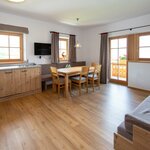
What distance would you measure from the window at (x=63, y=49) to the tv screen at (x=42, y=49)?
2.31 feet

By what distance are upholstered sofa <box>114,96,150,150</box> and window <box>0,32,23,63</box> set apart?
4.00 metres

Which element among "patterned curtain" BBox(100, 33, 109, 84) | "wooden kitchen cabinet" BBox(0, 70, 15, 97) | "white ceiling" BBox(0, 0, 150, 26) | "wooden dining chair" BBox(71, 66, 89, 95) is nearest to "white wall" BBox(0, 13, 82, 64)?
"white ceiling" BBox(0, 0, 150, 26)

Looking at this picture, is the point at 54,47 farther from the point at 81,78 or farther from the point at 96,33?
the point at 96,33

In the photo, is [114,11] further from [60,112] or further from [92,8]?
[60,112]

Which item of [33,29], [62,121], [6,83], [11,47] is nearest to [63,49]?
[33,29]

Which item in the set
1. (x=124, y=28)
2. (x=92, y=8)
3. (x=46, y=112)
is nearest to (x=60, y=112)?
(x=46, y=112)

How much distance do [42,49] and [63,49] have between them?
1118 mm

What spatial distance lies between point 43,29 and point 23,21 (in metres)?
0.77

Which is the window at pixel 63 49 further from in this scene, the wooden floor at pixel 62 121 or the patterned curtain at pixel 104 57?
the wooden floor at pixel 62 121

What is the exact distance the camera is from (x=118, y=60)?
545 cm

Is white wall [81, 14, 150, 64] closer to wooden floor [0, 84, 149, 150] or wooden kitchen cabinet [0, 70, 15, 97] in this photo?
wooden floor [0, 84, 149, 150]

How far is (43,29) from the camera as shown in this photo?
16.5 feet

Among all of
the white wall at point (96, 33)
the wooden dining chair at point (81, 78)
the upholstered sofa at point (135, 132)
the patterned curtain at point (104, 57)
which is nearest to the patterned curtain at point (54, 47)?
the wooden dining chair at point (81, 78)

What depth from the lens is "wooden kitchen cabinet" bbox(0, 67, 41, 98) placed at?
3.62 m
